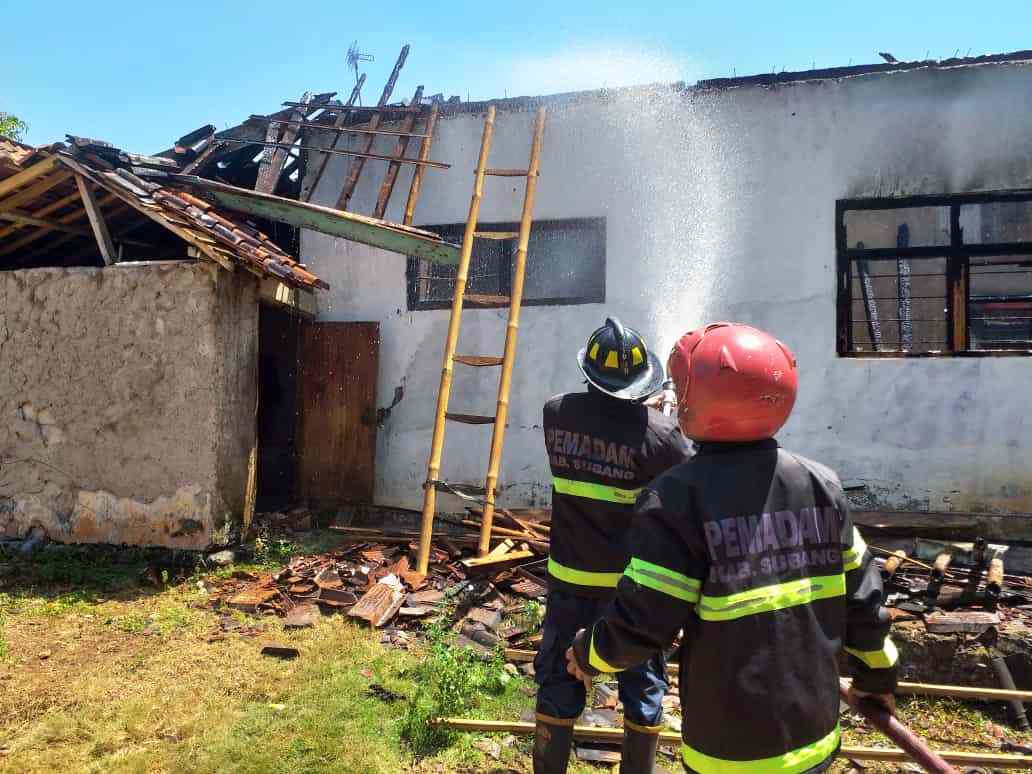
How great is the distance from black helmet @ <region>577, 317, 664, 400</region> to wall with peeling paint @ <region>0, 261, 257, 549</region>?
14.8ft

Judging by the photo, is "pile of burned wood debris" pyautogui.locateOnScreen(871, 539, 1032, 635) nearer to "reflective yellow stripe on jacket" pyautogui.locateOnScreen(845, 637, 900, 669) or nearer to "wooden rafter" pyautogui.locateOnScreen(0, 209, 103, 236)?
"reflective yellow stripe on jacket" pyautogui.locateOnScreen(845, 637, 900, 669)

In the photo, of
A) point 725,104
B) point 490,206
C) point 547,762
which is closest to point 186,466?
point 490,206

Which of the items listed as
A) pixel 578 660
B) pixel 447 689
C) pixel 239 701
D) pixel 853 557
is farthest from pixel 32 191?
pixel 853 557

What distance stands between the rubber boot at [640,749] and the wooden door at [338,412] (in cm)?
523

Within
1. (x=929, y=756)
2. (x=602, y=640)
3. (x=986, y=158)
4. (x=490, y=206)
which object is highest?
(x=986, y=158)

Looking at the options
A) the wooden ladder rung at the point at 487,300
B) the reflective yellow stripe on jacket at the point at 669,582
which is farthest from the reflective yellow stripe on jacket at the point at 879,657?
the wooden ladder rung at the point at 487,300

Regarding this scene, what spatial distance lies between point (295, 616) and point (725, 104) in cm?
627

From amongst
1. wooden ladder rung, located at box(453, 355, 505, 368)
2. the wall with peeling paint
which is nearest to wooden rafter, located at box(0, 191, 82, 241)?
the wall with peeling paint

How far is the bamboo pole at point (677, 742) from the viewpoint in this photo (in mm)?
3160

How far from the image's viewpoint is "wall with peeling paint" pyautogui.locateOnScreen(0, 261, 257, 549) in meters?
6.21

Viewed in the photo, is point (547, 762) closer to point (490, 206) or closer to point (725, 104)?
point (490, 206)

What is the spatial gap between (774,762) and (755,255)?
19.7 feet

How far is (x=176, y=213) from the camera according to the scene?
19.8 feet

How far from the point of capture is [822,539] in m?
1.70
